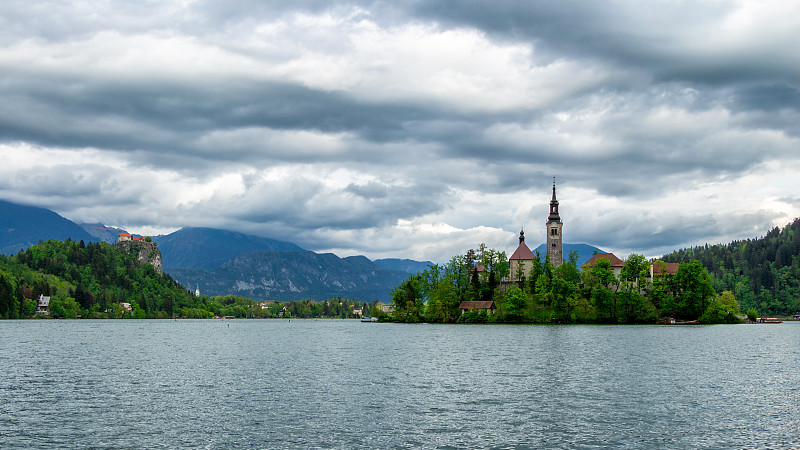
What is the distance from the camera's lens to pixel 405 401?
46.2 m

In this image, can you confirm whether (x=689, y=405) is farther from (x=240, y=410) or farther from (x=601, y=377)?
(x=240, y=410)

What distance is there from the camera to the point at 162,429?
36.8 meters

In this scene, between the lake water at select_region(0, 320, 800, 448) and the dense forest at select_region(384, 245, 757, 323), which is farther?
the dense forest at select_region(384, 245, 757, 323)

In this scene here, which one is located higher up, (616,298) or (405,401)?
(616,298)

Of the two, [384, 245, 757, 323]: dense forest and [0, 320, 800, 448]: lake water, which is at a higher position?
[384, 245, 757, 323]: dense forest

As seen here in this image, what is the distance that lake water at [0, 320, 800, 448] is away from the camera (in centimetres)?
3459

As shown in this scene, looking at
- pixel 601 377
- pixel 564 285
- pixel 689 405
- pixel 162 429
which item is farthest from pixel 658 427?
pixel 564 285

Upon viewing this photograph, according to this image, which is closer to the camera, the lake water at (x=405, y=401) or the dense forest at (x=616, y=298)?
the lake water at (x=405, y=401)

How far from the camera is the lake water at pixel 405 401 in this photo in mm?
34594

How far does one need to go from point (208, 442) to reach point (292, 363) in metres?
43.2

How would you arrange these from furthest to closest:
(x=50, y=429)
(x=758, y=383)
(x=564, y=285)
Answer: (x=564, y=285) → (x=758, y=383) → (x=50, y=429)

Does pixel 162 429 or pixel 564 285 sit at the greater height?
pixel 564 285

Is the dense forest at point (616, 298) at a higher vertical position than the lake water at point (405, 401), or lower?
higher

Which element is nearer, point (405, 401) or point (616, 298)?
point (405, 401)
